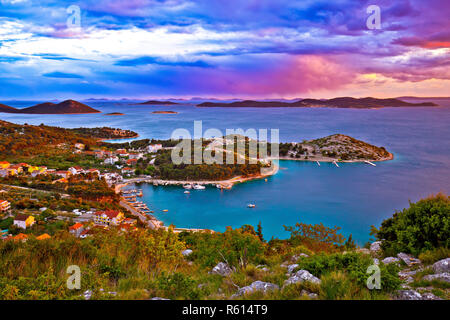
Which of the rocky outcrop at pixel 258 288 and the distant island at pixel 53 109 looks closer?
the rocky outcrop at pixel 258 288

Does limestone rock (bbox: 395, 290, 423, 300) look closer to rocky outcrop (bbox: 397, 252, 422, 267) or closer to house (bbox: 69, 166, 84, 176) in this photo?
rocky outcrop (bbox: 397, 252, 422, 267)

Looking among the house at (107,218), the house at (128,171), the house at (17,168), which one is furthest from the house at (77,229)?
the house at (128,171)

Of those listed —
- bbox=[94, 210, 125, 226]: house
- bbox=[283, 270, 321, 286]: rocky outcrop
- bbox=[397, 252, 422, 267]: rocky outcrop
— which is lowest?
bbox=[94, 210, 125, 226]: house

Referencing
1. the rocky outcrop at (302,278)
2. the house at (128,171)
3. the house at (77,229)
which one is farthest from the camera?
the house at (128,171)

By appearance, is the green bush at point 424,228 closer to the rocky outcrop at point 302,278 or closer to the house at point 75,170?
the rocky outcrop at point 302,278

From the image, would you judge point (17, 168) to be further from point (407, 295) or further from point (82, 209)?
point (407, 295)

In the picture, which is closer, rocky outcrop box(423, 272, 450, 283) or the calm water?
rocky outcrop box(423, 272, 450, 283)

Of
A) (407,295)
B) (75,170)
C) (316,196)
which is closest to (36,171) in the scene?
(75,170)

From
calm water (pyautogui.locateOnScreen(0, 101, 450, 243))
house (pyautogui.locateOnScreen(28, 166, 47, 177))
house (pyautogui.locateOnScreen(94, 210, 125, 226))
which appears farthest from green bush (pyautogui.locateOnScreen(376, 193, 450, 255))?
house (pyautogui.locateOnScreen(28, 166, 47, 177))
